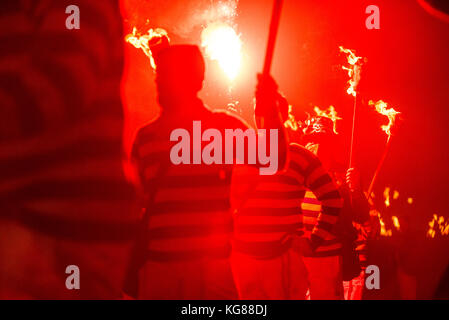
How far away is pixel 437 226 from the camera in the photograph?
7.05 m

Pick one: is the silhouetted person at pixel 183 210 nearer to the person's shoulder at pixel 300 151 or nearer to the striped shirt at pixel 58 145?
the striped shirt at pixel 58 145

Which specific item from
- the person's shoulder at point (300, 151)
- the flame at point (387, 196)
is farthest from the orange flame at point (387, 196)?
the person's shoulder at point (300, 151)

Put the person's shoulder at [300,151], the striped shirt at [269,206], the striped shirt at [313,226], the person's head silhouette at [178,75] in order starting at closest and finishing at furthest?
the person's head silhouette at [178,75]
the striped shirt at [269,206]
the person's shoulder at [300,151]
the striped shirt at [313,226]

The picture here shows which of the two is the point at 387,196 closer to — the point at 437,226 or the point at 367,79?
the point at 437,226

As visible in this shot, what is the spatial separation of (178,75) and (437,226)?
18.2ft

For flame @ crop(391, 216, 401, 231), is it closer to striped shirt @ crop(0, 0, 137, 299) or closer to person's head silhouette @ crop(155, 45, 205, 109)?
person's head silhouette @ crop(155, 45, 205, 109)

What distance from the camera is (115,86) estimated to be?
1.92m

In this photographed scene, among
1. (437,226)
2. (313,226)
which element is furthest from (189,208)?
(437,226)

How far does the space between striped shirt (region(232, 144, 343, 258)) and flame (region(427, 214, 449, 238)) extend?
13.1ft

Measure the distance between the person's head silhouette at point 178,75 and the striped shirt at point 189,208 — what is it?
0.22m

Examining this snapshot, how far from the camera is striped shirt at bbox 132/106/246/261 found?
262 cm

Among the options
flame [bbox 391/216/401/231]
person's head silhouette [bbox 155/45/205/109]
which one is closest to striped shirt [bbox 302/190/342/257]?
person's head silhouette [bbox 155/45/205/109]

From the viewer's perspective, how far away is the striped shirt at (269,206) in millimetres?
3539

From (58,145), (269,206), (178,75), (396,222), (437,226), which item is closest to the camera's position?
(58,145)
